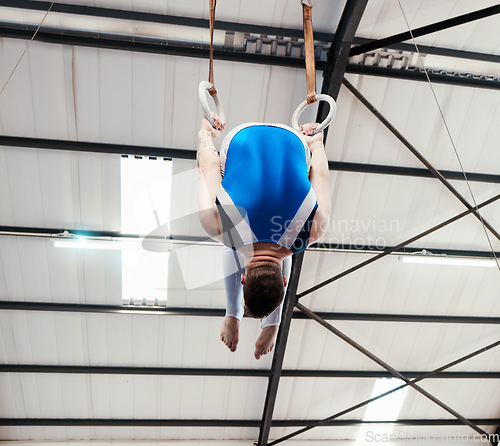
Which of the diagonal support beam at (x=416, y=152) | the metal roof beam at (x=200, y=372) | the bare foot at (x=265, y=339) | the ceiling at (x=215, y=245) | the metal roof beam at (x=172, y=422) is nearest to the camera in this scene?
the bare foot at (x=265, y=339)

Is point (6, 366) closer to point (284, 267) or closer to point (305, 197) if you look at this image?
point (284, 267)

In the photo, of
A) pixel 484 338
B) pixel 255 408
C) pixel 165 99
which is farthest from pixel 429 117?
pixel 255 408

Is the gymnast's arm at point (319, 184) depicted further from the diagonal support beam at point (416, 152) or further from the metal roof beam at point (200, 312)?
the metal roof beam at point (200, 312)

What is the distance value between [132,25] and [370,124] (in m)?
3.28

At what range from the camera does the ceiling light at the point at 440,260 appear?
6.61 meters

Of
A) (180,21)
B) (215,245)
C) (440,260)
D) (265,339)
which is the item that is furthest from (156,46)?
(440,260)

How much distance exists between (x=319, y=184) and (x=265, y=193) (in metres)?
0.48

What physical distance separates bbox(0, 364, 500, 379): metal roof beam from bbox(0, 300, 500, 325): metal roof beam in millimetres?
1158

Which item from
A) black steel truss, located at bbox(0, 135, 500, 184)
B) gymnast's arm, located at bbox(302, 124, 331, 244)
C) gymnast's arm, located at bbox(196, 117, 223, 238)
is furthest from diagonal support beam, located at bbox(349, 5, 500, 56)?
gymnast's arm, located at bbox(196, 117, 223, 238)

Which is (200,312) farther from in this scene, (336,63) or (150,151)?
(336,63)

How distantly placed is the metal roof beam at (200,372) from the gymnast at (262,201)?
5.17m

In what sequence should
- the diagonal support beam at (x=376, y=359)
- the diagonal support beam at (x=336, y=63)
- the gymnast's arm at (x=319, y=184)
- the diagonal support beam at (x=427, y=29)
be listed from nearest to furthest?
the gymnast's arm at (x=319, y=184)
the diagonal support beam at (x=427, y=29)
the diagonal support beam at (x=336, y=63)
the diagonal support beam at (x=376, y=359)

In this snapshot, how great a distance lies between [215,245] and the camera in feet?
21.1

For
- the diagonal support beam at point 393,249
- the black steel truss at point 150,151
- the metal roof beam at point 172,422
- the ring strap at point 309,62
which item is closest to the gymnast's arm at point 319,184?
the ring strap at point 309,62
